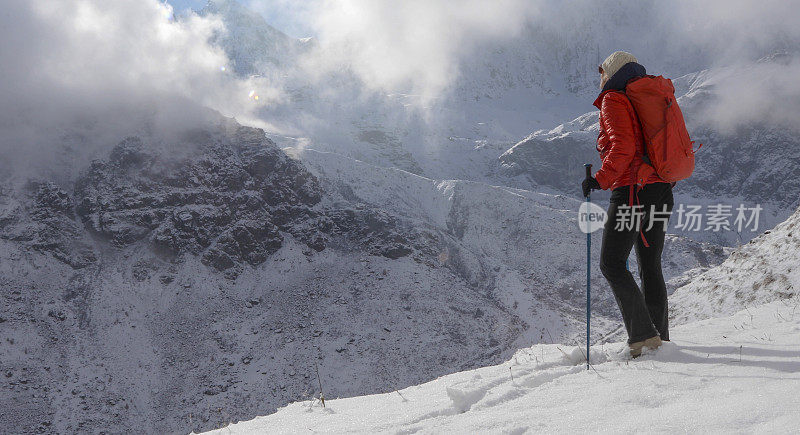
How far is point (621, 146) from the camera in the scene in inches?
157

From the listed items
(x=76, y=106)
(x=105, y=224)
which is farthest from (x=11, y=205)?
(x=76, y=106)

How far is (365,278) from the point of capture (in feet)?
152

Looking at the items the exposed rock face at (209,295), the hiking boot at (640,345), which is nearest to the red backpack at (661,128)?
the hiking boot at (640,345)

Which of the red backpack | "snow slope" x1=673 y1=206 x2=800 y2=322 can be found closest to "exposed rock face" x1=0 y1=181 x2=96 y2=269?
"snow slope" x1=673 y1=206 x2=800 y2=322

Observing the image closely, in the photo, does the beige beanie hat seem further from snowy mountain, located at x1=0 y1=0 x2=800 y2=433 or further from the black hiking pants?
snowy mountain, located at x1=0 y1=0 x2=800 y2=433

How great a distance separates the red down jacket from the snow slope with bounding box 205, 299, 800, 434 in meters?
1.44

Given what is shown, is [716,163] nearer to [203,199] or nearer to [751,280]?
[203,199]

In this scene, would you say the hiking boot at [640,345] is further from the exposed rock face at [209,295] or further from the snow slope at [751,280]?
the exposed rock face at [209,295]

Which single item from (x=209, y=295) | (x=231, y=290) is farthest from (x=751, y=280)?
(x=231, y=290)

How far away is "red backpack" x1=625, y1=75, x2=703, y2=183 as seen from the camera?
3.98 meters

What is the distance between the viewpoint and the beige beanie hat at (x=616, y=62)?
168 inches

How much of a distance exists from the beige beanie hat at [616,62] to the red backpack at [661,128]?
0.25 m

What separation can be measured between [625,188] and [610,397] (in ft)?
6.26

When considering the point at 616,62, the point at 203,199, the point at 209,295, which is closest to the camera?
the point at 616,62
